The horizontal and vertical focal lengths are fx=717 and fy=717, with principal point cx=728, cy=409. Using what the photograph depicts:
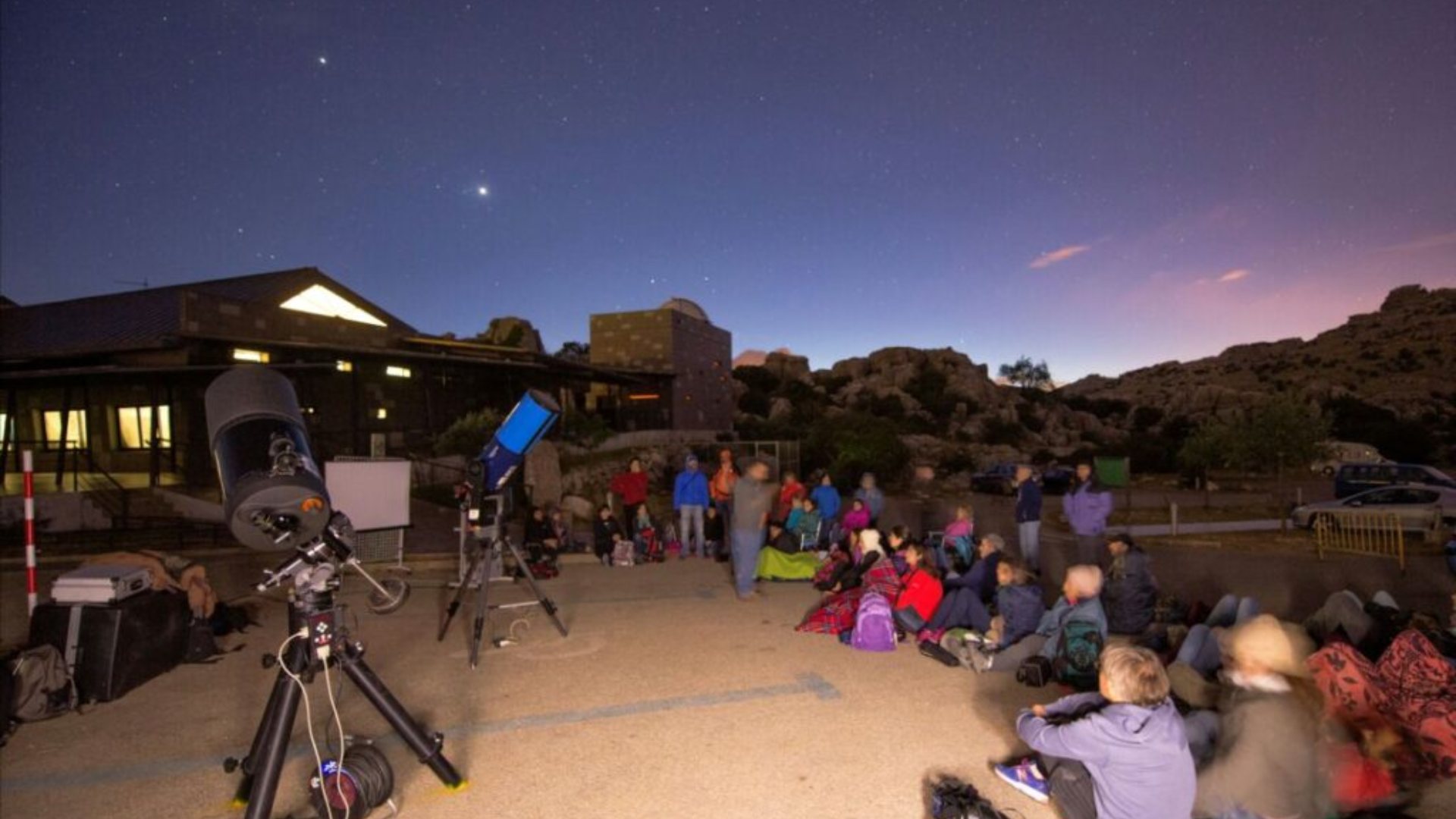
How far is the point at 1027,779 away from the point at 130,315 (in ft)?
83.3

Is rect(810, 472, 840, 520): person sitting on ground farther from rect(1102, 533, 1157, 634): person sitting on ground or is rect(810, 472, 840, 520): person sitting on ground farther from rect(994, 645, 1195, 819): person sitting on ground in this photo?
rect(994, 645, 1195, 819): person sitting on ground

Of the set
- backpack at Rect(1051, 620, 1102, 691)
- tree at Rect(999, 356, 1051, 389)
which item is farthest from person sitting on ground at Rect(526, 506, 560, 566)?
tree at Rect(999, 356, 1051, 389)

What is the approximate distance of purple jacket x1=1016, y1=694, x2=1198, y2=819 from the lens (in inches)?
128

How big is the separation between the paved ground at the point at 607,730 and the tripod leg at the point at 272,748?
1.10 meters

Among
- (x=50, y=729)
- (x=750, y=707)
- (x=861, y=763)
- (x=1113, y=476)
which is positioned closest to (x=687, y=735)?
(x=750, y=707)

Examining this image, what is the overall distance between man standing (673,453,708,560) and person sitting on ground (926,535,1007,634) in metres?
5.30

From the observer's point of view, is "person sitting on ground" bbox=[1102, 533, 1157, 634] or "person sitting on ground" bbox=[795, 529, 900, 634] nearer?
"person sitting on ground" bbox=[1102, 533, 1157, 634]

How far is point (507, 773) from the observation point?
14.3 ft

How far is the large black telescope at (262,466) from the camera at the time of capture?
119 inches

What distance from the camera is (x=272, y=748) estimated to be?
10.0 ft

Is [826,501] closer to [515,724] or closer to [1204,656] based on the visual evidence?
[1204,656]

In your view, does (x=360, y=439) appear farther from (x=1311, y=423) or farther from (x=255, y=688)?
(x=1311, y=423)

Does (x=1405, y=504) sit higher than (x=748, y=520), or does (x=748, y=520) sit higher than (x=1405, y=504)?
(x=748, y=520)

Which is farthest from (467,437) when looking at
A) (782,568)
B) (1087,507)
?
(1087,507)
